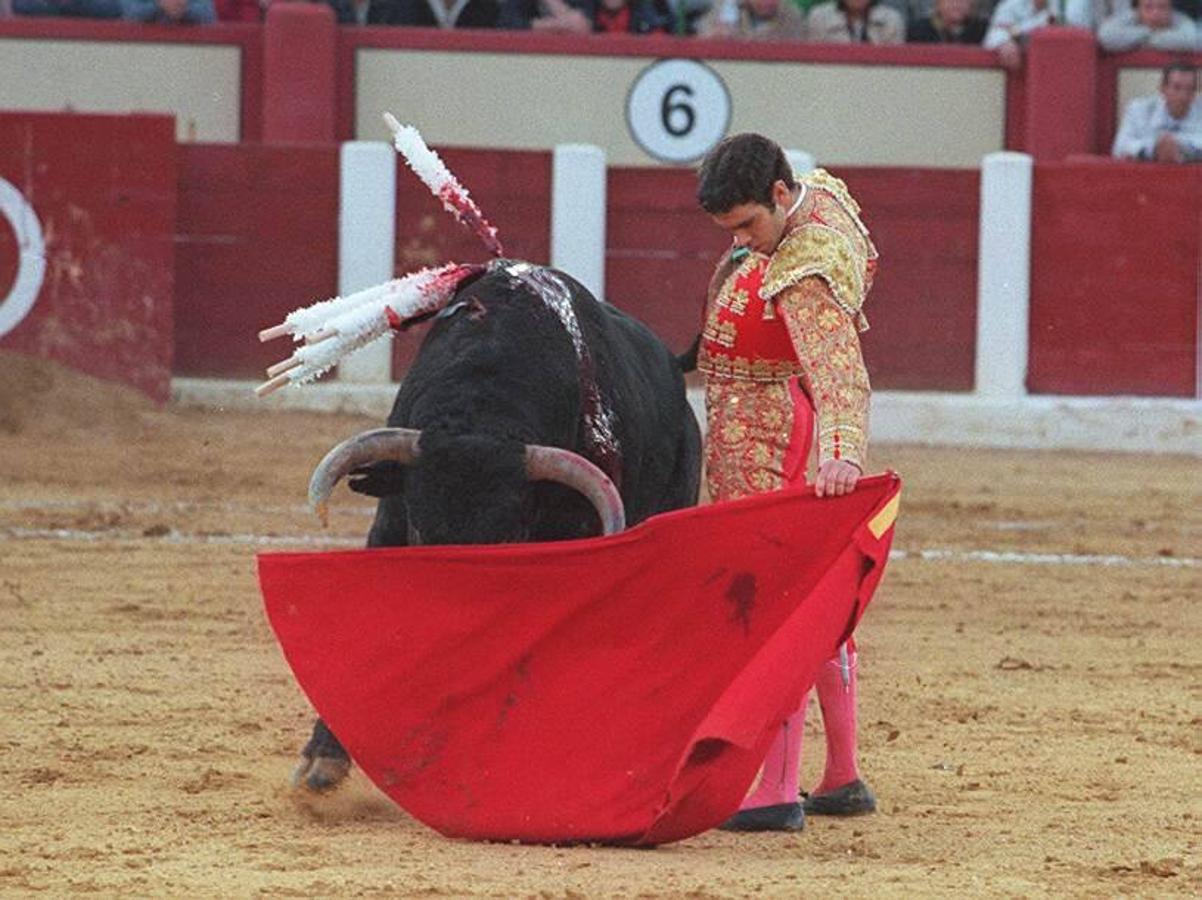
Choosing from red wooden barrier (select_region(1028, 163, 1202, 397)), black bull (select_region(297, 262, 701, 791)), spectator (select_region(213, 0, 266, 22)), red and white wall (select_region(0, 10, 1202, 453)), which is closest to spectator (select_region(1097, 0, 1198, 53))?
red and white wall (select_region(0, 10, 1202, 453))

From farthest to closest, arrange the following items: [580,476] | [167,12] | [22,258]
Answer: [167,12] → [22,258] → [580,476]

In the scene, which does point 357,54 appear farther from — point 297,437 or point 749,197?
point 749,197

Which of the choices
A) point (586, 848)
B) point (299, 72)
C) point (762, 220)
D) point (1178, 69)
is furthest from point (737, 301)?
point (299, 72)

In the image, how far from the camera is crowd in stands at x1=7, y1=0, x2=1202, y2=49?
11023 mm

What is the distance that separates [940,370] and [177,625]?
523cm

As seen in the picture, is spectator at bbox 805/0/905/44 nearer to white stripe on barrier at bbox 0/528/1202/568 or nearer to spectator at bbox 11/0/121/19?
spectator at bbox 11/0/121/19

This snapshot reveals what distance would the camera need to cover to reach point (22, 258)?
980 cm

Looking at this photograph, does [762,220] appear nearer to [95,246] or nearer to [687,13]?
[95,246]

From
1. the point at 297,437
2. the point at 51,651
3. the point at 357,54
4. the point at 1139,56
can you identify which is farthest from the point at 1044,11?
the point at 51,651

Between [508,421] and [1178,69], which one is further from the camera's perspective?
[1178,69]

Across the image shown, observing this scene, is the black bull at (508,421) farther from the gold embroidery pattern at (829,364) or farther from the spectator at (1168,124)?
the spectator at (1168,124)

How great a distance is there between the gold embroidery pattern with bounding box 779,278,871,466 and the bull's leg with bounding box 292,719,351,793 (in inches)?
33.3

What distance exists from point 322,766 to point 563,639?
0.47 meters

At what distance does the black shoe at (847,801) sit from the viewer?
3844 millimetres
